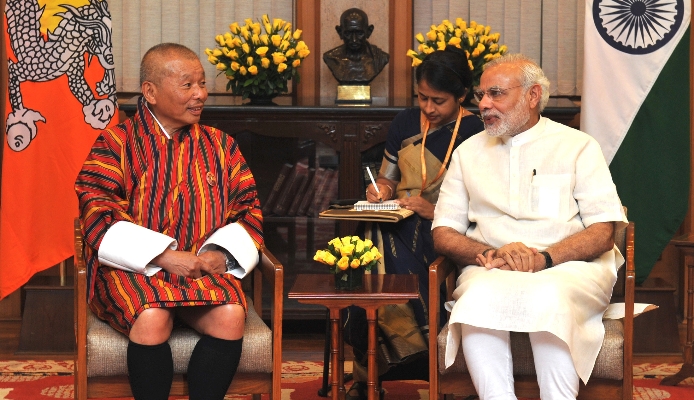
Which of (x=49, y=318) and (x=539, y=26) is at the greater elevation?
(x=539, y=26)

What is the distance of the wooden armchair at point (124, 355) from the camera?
10.4 ft

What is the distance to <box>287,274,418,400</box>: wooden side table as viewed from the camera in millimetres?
3270

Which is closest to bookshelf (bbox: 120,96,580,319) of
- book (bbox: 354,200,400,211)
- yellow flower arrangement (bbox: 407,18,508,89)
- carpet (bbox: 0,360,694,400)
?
yellow flower arrangement (bbox: 407,18,508,89)

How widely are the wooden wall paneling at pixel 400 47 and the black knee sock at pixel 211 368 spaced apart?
2606 millimetres

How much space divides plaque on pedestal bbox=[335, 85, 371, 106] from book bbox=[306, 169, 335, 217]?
37 centimetres

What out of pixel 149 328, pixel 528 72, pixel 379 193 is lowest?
pixel 149 328

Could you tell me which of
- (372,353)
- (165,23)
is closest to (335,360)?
(372,353)

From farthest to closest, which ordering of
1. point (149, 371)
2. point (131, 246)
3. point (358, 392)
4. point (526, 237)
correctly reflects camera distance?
1. point (358, 392)
2. point (526, 237)
3. point (131, 246)
4. point (149, 371)

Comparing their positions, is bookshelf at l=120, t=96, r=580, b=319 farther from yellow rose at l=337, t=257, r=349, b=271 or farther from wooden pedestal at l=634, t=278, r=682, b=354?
yellow rose at l=337, t=257, r=349, b=271

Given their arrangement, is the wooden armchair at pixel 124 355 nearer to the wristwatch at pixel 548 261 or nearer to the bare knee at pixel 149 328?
the bare knee at pixel 149 328

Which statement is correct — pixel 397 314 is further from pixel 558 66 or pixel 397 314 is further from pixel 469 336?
pixel 558 66

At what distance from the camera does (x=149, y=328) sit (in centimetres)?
313

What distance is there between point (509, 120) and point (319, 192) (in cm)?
183

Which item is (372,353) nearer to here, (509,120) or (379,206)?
(379,206)
